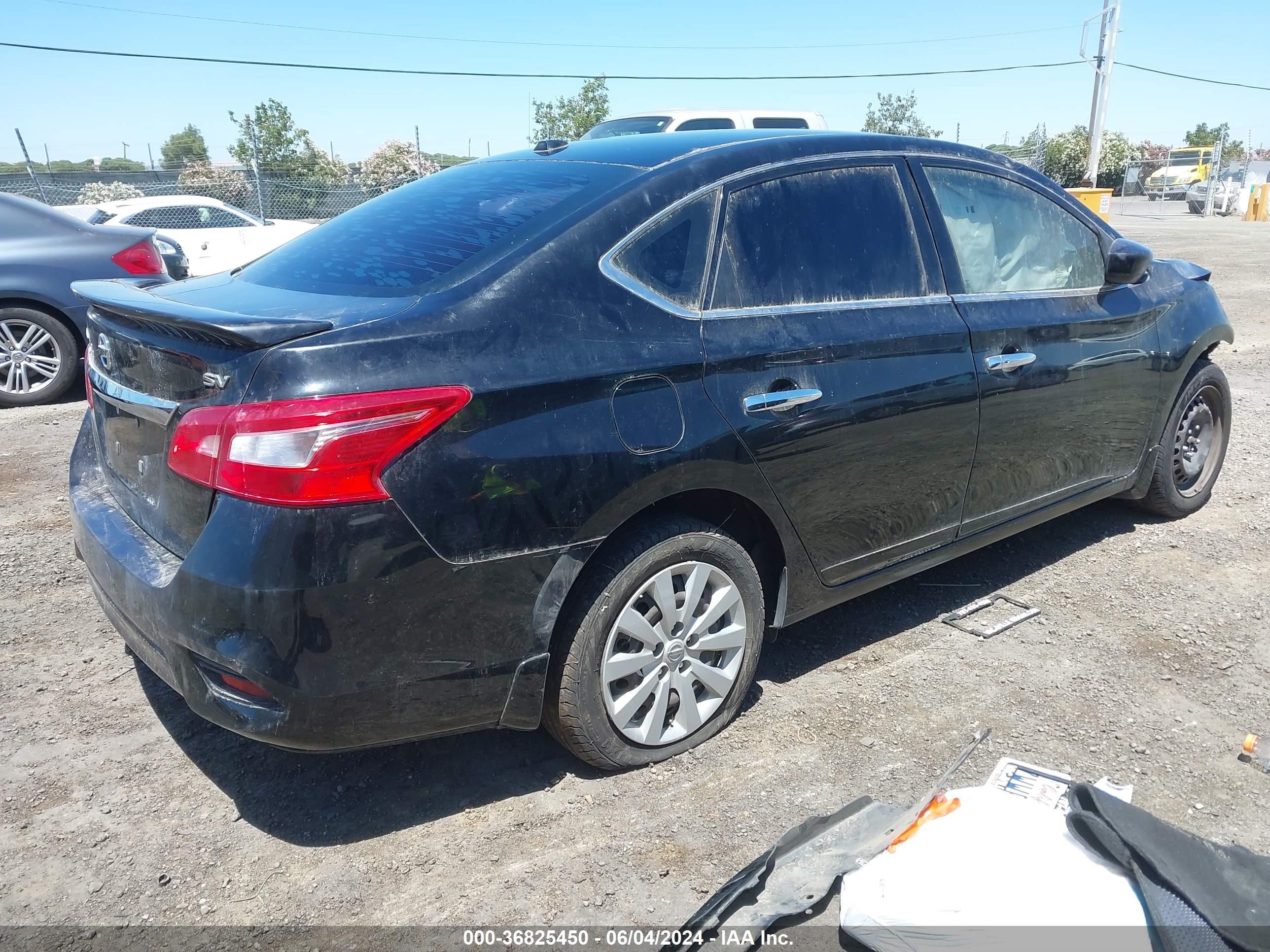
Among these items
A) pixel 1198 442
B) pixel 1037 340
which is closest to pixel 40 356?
pixel 1037 340

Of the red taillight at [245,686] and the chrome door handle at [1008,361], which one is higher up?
the chrome door handle at [1008,361]

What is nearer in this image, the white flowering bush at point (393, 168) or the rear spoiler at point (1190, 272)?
the rear spoiler at point (1190, 272)

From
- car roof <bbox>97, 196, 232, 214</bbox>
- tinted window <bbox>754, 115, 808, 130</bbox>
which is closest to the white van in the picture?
tinted window <bbox>754, 115, 808, 130</bbox>

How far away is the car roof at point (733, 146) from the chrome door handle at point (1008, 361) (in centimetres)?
78

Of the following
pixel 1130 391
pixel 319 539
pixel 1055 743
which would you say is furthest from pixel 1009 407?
pixel 319 539

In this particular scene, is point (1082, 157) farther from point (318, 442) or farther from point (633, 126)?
point (318, 442)

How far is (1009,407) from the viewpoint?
11.9ft

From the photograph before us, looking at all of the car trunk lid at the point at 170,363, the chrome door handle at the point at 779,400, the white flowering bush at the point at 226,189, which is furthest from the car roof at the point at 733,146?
the white flowering bush at the point at 226,189

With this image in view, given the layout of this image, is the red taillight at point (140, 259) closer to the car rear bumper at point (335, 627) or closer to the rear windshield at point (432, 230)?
the rear windshield at point (432, 230)

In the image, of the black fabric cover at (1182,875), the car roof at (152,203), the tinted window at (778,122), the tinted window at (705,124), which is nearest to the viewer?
the black fabric cover at (1182,875)

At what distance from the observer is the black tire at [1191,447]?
15.4 ft

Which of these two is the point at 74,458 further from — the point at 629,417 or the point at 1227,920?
the point at 1227,920

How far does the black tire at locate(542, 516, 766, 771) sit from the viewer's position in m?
2.66

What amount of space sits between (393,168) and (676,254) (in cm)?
2830
